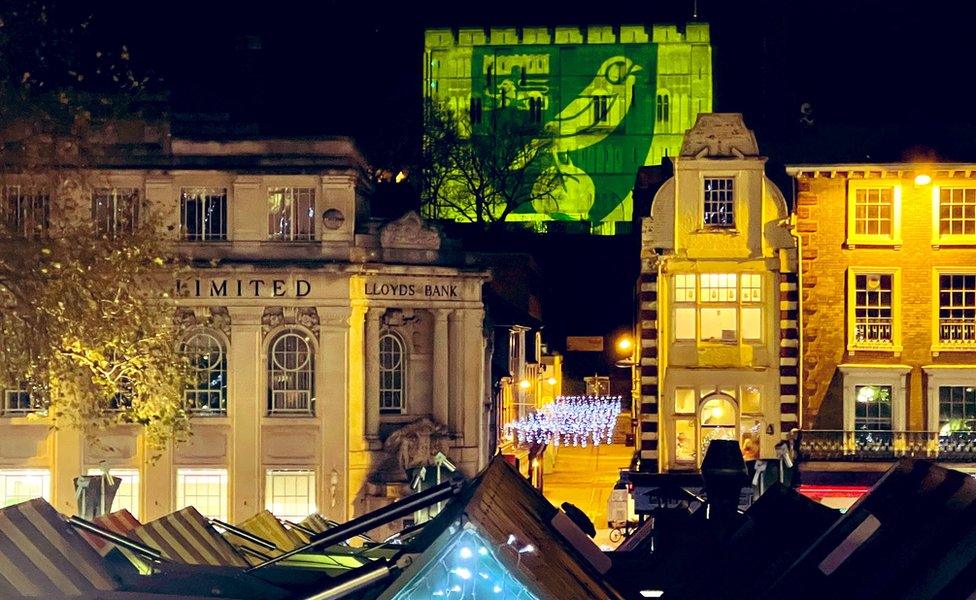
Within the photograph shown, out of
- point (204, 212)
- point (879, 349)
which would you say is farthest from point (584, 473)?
point (204, 212)

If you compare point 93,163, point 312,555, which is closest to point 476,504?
point 312,555

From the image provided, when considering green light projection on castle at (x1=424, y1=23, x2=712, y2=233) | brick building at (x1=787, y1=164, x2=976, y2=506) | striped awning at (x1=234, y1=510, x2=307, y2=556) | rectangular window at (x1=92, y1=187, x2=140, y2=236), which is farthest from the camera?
green light projection on castle at (x1=424, y1=23, x2=712, y2=233)

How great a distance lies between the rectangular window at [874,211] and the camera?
147 feet

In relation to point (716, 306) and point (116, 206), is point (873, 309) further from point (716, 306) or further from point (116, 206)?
point (116, 206)

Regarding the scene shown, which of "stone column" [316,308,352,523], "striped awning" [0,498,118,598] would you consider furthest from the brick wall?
"striped awning" [0,498,118,598]

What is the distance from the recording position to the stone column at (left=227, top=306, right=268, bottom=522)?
4494 centimetres

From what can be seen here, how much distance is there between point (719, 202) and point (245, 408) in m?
13.6

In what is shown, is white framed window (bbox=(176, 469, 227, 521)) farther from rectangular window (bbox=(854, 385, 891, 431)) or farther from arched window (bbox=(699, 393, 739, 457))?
rectangular window (bbox=(854, 385, 891, 431))

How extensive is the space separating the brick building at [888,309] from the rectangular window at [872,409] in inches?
1.5

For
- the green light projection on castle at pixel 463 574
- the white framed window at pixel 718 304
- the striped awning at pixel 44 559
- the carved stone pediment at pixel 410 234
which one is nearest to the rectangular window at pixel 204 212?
the carved stone pediment at pixel 410 234

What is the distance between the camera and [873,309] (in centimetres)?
4559

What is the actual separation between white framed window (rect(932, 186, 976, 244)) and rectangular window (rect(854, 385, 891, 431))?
438 cm

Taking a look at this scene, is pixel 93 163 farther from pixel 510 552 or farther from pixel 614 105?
pixel 614 105

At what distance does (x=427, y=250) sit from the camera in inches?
1836
